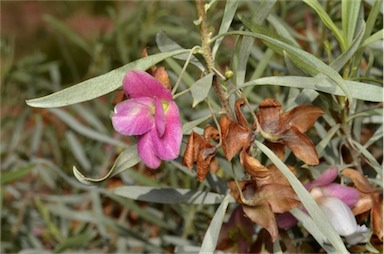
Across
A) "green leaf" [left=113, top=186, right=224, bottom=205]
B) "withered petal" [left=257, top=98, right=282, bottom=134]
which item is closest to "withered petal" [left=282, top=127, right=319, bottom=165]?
"withered petal" [left=257, top=98, right=282, bottom=134]

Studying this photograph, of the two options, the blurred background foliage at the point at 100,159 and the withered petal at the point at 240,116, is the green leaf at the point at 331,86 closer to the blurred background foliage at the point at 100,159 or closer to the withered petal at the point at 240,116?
the withered petal at the point at 240,116

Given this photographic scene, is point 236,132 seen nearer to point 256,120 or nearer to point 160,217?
point 256,120

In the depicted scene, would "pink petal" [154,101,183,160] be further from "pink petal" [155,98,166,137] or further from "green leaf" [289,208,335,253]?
"green leaf" [289,208,335,253]

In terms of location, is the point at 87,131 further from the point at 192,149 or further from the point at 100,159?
the point at 192,149

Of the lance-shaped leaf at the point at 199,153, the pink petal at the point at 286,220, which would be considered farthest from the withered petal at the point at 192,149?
the pink petal at the point at 286,220

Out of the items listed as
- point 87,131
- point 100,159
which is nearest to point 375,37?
point 87,131

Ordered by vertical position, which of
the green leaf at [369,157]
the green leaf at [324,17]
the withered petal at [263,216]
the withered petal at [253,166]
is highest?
the green leaf at [324,17]

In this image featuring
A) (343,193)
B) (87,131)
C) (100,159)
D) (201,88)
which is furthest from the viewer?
(100,159)
